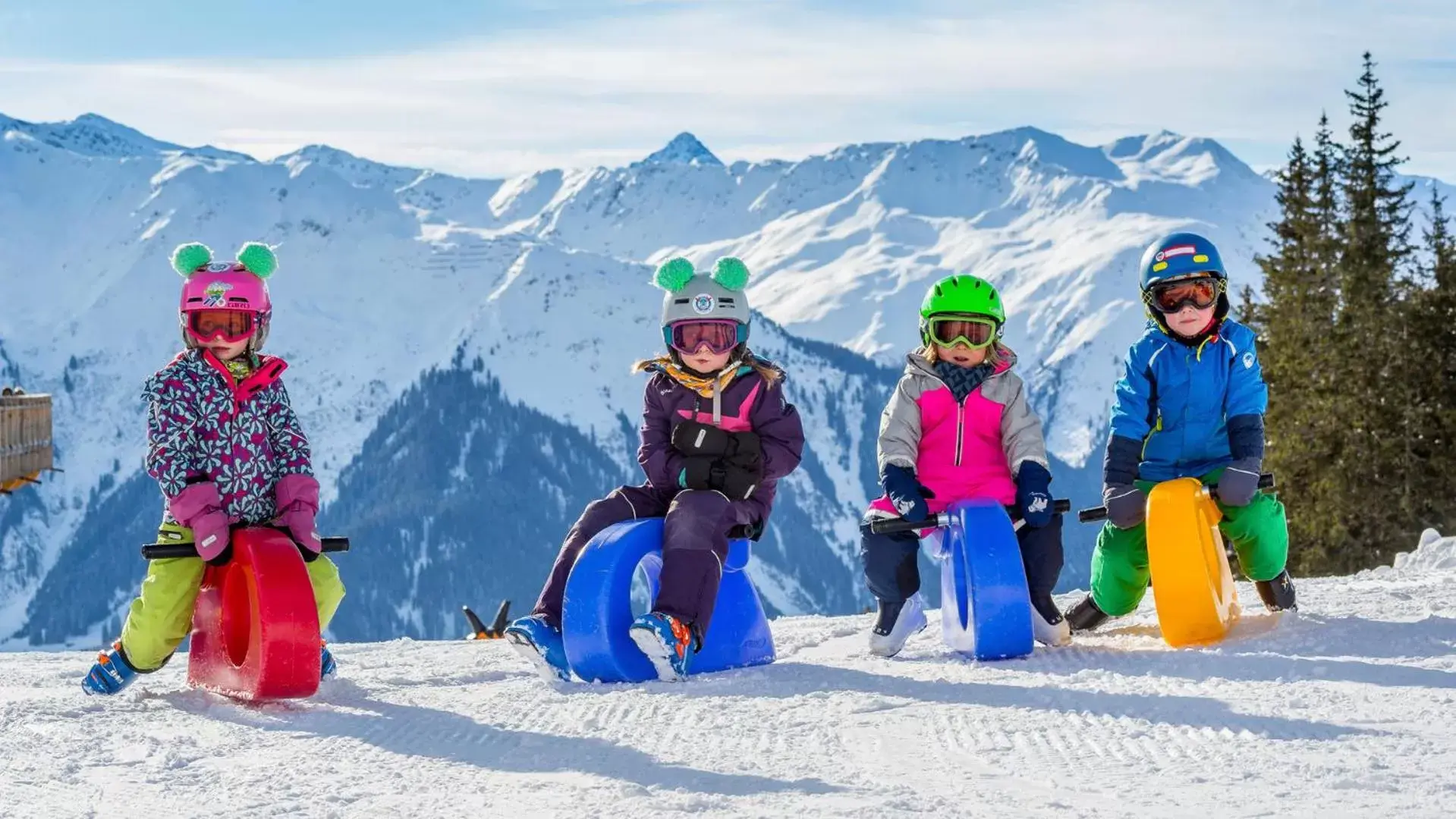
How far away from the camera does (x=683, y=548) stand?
6.96 m

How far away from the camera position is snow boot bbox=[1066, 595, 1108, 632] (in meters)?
8.12

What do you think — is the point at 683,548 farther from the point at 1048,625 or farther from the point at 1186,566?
the point at 1186,566

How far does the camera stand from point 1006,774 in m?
4.47

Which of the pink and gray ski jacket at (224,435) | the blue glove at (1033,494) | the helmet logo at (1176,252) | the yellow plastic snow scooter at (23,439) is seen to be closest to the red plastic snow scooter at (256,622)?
the pink and gray ski jacket at (224,435)

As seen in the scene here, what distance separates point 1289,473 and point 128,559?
18547 cm

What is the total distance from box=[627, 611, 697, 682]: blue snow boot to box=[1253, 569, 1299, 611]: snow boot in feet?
9.78

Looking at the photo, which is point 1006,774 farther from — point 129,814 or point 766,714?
point 129,814

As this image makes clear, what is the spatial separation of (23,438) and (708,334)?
19154 mm

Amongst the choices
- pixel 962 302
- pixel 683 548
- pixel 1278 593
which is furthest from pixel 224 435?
pixel 1278 593

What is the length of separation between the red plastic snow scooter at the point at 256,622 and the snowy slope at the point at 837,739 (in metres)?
0.12

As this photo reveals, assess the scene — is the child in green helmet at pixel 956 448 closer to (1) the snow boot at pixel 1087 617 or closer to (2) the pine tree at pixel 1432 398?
(1) the snow boot at pixel 1087 617

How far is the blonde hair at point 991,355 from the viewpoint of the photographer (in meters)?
7.77

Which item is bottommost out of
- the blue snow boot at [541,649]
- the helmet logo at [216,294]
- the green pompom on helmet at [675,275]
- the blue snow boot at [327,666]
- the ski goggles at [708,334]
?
the blue snow boot at [327,666]

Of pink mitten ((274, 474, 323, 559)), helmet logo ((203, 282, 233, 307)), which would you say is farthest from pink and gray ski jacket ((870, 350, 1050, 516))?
helmet logo ((203, 282, 233, 307))
